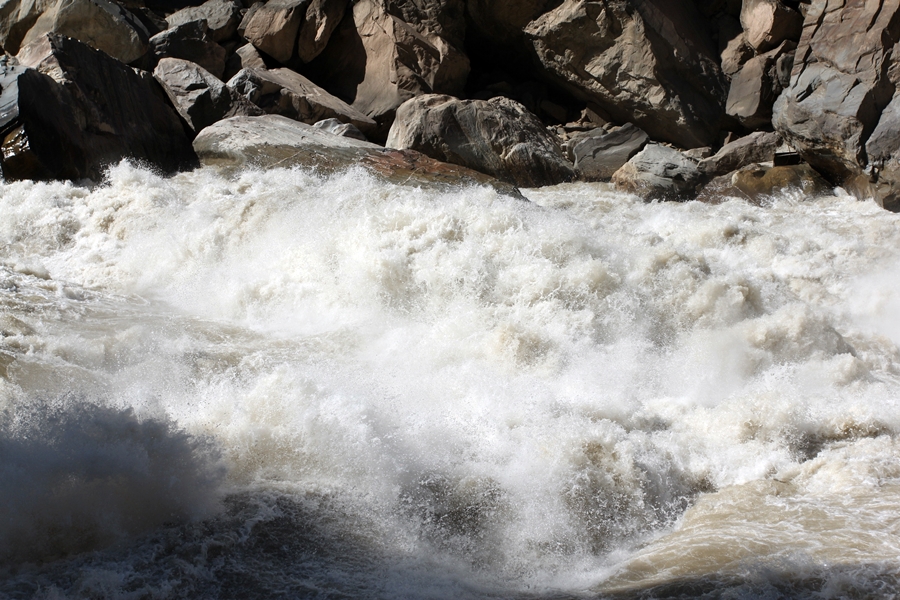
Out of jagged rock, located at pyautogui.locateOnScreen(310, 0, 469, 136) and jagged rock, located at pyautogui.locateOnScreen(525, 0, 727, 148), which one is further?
jagged rock, located at pyautogui.locateOnScreen(310, 0, 469, 136)

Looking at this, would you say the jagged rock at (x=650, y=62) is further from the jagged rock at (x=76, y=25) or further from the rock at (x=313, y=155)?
the jagged rock at (x=76, y=25)

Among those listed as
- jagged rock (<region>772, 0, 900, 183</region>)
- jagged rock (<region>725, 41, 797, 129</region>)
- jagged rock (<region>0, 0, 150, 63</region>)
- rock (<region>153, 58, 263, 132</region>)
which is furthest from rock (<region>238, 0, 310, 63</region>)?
jagged rock (<region>772, 0, 900, 183</region>)

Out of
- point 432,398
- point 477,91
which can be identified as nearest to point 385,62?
point 477,91

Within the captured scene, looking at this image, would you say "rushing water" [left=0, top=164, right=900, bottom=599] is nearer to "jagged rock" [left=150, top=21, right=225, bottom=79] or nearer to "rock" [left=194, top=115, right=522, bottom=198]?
"rock" [left=194, top=115, right=522, bottom=198]

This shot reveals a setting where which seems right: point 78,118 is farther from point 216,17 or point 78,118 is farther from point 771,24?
point 771,24

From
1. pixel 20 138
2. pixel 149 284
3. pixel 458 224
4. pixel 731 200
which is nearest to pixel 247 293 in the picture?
pixel 149 284

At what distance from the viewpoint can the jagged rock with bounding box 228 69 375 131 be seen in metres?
8.51

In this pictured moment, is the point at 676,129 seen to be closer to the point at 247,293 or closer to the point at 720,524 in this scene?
the point at 247,293

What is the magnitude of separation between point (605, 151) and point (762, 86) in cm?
212

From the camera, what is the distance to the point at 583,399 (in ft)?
11.7

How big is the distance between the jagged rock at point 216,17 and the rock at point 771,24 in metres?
7.46

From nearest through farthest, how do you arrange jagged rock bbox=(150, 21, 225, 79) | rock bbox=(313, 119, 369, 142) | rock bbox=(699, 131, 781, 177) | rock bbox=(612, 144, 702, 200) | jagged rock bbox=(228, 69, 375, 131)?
rock bbox=(612, 144, 702, 200), rock bbox=(699, 131, 781, 177), rock bbox=(313, 119, 369, 142), jagged rock bbox=(228, 69, 375, 131), jagged rock bbox=(150, 21, 225, 79)

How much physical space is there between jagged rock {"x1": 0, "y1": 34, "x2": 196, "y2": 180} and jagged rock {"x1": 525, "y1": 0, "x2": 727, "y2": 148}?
17.0ft

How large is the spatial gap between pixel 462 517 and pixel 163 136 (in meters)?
6.49
